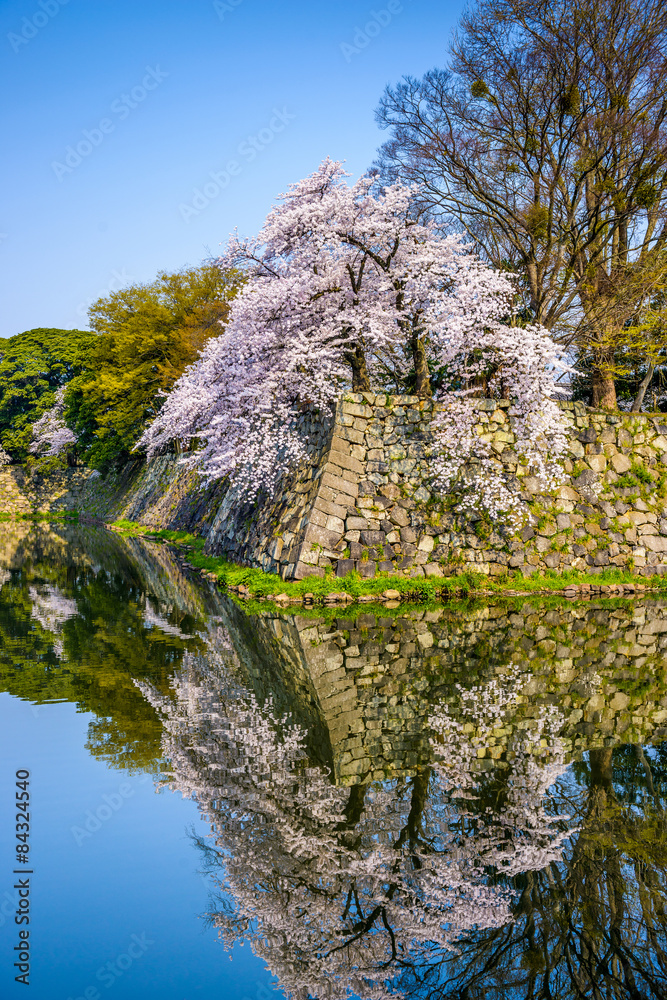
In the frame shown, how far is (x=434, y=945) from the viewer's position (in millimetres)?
4195

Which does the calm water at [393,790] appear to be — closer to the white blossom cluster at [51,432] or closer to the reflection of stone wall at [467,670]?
the reflection of stone wall at [467,670]

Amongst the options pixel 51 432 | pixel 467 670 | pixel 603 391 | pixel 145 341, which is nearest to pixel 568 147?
pixel 603 391

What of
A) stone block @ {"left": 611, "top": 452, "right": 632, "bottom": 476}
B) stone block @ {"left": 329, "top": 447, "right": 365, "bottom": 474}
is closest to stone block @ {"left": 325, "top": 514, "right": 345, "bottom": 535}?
stone block @ {"left": 329, "top": 447, "right": 365, "bottom": 474}

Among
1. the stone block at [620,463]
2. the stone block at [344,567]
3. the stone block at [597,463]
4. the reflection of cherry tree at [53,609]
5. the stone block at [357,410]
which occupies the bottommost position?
the reflection of cherry tree at [53,609]

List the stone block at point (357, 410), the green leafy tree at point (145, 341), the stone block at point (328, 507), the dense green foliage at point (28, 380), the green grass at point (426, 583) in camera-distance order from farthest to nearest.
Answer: the dense green foliage at point (28, 380)
the green leafy tree at point (145, 341)
the stone block at point (357, 410)
the stone block at point (328, 507)
the green grass at point (426, 583)

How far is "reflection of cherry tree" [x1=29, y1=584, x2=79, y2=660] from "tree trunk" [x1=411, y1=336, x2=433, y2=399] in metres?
10.1

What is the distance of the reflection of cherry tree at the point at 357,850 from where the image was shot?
4.21m

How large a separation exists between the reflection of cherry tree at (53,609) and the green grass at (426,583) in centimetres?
405

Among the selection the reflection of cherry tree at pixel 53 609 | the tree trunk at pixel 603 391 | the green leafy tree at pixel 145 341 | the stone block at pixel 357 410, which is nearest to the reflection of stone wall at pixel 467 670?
the reflection of cherry tree at pixel 53 609

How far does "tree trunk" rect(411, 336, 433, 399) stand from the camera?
1930cm

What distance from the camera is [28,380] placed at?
226ft

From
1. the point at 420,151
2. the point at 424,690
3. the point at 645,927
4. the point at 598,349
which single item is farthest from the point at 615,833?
the point at 420,151

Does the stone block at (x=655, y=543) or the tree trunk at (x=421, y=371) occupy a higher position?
the tree trunk at (x=421, y=371)

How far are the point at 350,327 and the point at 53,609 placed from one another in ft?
33.0
